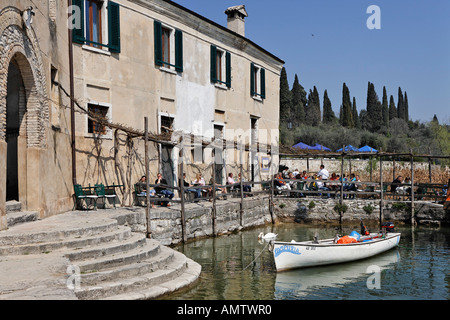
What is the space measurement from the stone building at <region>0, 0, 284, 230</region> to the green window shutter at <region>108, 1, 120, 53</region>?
1.3 inches

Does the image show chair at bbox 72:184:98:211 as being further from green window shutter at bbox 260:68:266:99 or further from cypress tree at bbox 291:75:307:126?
cypress tree at bbox 291:75:307:126

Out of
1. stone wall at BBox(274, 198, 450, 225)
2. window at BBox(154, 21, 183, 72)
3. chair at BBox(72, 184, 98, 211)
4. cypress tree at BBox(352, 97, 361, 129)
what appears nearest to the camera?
chair at BBox(72, 184, 98, 211)

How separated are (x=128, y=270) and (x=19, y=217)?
3.12 m

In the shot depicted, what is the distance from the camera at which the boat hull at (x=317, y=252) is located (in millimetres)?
11672

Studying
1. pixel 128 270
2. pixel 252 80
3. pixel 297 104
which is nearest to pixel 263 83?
pixel 252 80

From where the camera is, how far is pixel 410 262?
13203 mm

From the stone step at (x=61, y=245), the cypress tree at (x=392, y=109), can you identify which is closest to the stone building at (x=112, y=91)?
the stone step at (x=61, y=245)

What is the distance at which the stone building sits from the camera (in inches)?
419

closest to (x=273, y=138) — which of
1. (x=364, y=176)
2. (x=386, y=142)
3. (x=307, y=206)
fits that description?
(x=307, y=206)

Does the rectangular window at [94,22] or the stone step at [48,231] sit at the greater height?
the rectangular window at [94,22]

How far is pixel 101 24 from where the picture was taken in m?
15.2

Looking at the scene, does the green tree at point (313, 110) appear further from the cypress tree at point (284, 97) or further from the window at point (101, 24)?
the window at point (101, 24)

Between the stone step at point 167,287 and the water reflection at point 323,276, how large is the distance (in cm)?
180

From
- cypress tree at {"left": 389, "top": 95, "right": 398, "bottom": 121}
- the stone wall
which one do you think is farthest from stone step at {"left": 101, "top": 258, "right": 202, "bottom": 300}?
cypress tree at {"left": 389, "top": 95, "right": 398, "bottom": 121}
